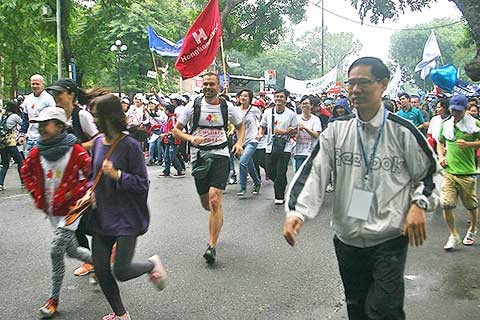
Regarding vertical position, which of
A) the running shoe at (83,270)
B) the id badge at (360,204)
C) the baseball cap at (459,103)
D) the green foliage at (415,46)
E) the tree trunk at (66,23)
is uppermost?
the green foliage at (415,46)

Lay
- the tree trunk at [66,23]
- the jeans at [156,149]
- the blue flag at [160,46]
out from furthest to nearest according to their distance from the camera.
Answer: the tree trunk at [66,23]
the blue flag at [160,46]
the jeans at [156,149]

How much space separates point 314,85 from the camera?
81.4ft

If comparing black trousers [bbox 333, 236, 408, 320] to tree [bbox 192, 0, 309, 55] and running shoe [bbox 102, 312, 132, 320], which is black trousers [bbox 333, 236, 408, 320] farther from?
tree [bbox 192, 0, 309, 55]

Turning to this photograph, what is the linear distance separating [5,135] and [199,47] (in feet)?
12.7

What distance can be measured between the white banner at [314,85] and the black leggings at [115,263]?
20.5 meters

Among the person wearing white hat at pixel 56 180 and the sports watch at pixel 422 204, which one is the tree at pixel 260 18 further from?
the sports watch at pixel 422 204

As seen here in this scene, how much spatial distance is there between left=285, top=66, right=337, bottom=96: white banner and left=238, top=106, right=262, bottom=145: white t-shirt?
13858 mm

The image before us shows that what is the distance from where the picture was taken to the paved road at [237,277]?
14.7ft

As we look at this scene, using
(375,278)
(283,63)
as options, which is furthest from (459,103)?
(283,63)

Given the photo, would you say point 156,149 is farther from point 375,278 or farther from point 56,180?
point 375,278

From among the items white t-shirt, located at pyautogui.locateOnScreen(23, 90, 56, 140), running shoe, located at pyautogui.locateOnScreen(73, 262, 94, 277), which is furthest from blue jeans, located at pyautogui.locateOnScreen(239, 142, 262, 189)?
running shoe, located at pyautogui.locateOnScreen(73, 262, 94, 277)

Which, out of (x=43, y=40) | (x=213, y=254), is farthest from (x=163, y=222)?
(x=43, y=40)

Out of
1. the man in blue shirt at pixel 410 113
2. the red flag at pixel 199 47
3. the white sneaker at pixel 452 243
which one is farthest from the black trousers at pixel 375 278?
the man in blue shirt at pixel 410 113

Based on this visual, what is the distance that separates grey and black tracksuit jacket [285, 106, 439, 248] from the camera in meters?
3.00
